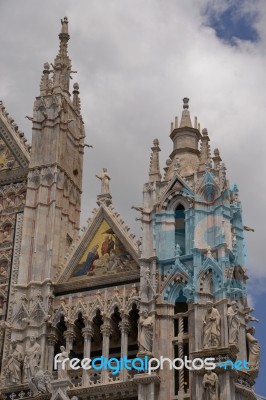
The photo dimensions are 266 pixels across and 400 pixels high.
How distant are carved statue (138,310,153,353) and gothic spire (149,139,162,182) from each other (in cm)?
447

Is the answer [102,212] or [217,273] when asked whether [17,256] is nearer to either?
[102,212]

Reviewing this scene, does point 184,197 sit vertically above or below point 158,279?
above

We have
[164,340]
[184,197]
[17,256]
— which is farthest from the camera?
[17,256]

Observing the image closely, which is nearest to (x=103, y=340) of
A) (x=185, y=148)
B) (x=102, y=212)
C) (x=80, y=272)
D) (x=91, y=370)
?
(x=91, y=370)

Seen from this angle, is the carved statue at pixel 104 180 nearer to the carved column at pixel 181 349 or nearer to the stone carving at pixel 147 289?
the stone carving at pixel 147 289

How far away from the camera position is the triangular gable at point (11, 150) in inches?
1164

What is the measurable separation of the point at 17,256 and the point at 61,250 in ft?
5.05

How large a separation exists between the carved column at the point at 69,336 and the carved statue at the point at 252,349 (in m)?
4.62

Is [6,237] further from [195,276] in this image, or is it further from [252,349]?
[252,349]

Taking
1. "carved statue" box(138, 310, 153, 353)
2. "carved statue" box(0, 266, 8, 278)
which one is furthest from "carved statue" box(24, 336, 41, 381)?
"carved statue" box(0, 266, 8, 278)

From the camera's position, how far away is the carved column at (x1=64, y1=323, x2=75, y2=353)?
24531 mm

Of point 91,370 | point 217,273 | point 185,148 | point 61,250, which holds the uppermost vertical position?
point 185,148

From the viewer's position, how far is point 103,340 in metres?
24.3

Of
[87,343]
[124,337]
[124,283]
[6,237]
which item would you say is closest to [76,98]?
[6,237]
